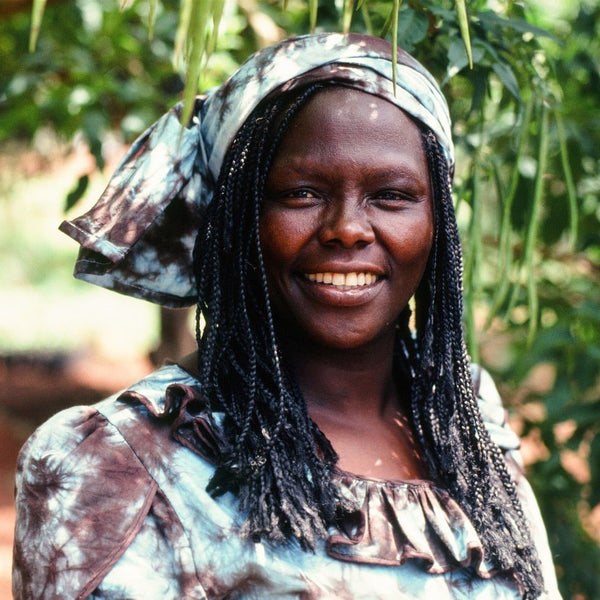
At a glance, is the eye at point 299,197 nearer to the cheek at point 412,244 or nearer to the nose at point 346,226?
the nose at point 346,226

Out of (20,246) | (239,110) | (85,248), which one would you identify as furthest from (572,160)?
(20,246)

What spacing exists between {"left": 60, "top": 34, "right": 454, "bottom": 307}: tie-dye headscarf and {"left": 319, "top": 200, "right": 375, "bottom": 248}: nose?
22 centimetres

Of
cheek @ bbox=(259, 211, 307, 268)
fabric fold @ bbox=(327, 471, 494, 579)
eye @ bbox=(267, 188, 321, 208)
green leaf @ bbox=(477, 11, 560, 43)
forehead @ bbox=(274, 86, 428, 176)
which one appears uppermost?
green leaf @ bbox=(477, 11, 560, 43)

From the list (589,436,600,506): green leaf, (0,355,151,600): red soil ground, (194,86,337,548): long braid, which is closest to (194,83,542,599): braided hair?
(194,86,337,548): long braid

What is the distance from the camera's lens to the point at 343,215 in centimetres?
169

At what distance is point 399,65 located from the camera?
182cm

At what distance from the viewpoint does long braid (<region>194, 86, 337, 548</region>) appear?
165cm

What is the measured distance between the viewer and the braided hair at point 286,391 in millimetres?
1665

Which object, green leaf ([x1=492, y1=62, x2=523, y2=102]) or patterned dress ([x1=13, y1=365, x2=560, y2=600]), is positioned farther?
green leaf ([x1=492, y1=62, x2=523, y2=102])

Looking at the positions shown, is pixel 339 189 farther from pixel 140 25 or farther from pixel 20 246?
pixel 20 246

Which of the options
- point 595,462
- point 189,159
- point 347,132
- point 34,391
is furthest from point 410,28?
point 34,391

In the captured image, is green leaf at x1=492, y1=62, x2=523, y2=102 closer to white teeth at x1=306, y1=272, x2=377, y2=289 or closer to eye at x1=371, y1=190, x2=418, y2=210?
eye at x1=371, y1=190, x2=418, y2=210

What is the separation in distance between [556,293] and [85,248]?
1.90 metres

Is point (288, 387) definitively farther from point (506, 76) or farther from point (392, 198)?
point (506, 76)
